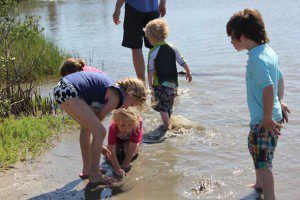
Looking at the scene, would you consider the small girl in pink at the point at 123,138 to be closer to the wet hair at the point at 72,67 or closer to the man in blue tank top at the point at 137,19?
the wet hair at the point at 72,67

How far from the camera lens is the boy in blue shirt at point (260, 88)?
3896mm

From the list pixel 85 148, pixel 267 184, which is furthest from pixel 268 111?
pixel 85 148

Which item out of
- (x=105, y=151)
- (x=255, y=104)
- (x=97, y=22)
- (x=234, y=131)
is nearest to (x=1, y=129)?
(x=105, y=151)

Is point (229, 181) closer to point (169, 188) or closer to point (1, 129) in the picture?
point (169, 188)

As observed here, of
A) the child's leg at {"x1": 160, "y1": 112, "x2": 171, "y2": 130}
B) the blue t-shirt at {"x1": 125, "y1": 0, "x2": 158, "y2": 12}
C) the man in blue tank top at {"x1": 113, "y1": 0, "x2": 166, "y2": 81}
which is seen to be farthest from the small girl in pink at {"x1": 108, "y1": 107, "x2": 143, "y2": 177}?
the blue t-shirt at {"x1": 125, "y1": 0, "x2": 158, "y2": 12}

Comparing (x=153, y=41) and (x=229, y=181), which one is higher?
(x=153, y=41)

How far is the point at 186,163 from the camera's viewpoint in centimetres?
521

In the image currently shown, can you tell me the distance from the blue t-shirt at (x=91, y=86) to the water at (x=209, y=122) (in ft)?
2.75

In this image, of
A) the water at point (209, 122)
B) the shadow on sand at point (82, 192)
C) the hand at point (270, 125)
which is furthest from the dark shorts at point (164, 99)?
the hand at point (270, 125)

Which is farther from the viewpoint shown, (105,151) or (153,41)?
(153,41)

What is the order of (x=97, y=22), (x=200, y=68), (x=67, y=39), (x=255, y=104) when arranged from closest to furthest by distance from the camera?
(x=255, y=104)
(x=200, y=68)
(x=67, y=39)
(x=97, y=22)

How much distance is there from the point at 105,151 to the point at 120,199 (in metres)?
0.77

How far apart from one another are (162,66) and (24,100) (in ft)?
7.14

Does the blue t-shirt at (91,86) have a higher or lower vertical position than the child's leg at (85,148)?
higher
